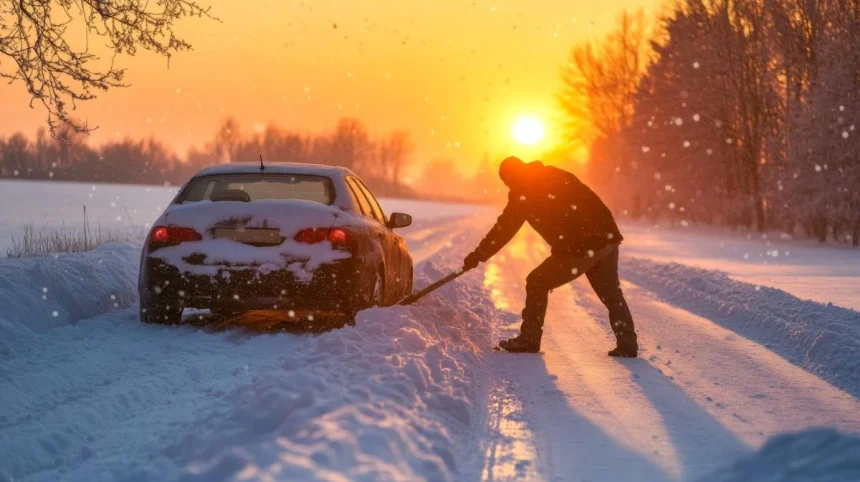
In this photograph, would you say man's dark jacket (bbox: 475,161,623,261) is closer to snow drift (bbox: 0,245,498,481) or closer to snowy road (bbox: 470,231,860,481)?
snowy road (bbox: 470,231,860,481)

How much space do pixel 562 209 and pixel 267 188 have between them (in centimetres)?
326

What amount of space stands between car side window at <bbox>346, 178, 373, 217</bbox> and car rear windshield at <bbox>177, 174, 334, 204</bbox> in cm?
30

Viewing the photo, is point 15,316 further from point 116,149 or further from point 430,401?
point 116,149

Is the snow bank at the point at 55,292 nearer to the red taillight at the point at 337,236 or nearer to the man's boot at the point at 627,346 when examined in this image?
the red taillight at the point at 337,236

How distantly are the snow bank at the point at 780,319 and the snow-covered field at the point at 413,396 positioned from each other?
5 cm

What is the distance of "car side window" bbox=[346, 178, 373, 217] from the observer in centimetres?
917

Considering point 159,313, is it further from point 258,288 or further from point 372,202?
point 372,202

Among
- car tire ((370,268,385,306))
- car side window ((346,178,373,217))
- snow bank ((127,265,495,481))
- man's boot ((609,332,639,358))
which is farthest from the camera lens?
car side window ((346,178,373,217))

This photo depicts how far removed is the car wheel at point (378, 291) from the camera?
881 centimetres

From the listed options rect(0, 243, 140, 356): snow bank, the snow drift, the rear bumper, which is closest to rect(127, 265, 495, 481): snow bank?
the snow drift

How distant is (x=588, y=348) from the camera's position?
8.66 meters

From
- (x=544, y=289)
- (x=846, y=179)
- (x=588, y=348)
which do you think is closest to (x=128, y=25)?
(x=544, y=289)

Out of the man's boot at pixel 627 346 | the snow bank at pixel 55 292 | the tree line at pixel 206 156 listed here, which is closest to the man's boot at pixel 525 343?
the man's boot at pixel 627 346

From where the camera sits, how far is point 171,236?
8117 mm
